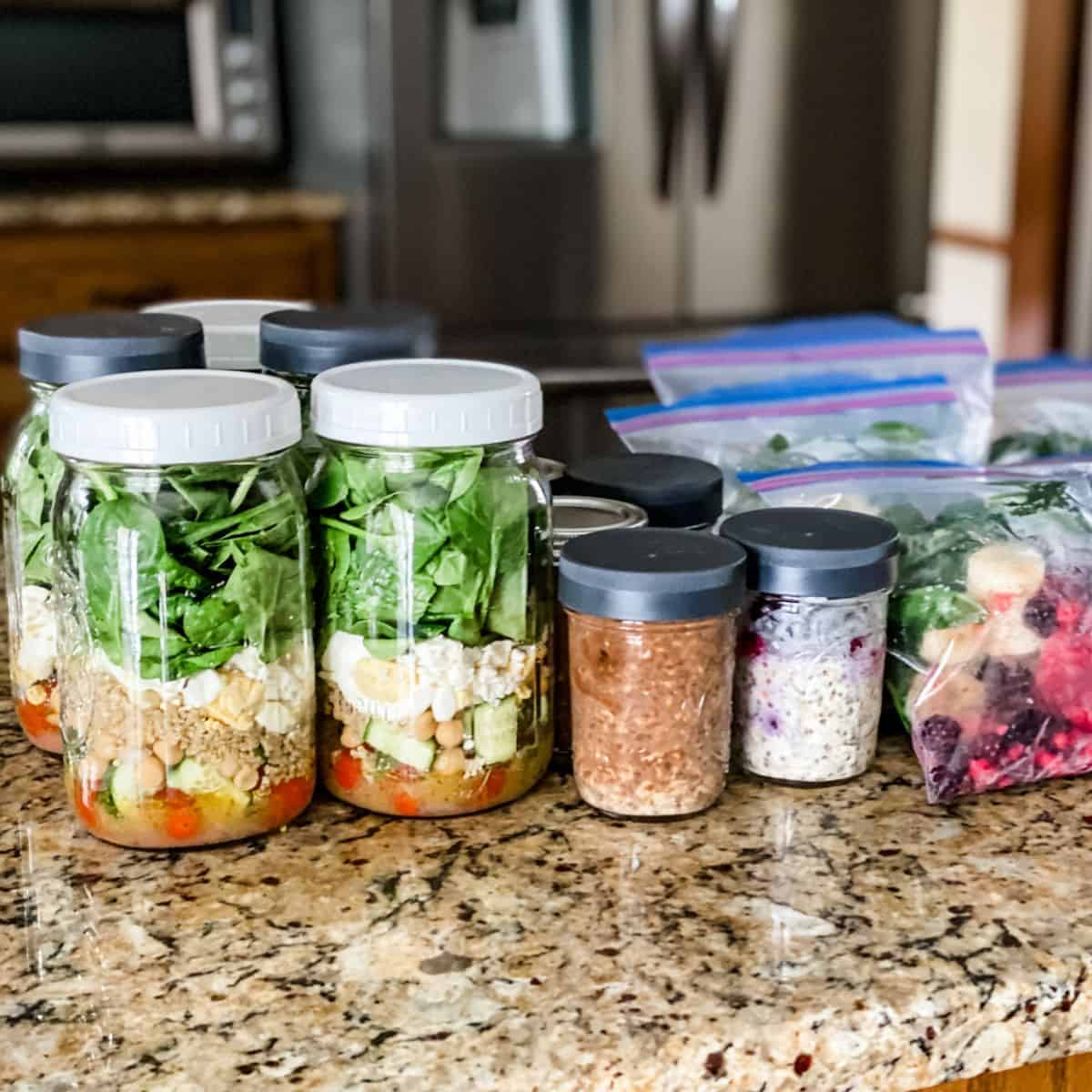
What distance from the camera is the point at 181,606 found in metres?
0.72

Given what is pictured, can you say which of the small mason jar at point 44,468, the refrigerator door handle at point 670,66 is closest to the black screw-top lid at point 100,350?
the small mason jar at point 44,468

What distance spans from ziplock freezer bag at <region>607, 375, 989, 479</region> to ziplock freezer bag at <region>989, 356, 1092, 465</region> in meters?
0.04

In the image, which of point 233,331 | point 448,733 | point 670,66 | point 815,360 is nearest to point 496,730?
point 448,733

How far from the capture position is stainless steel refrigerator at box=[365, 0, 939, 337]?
2557mm

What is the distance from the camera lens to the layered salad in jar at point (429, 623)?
0.76 metres

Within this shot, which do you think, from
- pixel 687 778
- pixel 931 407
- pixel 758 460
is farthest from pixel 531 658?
pixel 931 407

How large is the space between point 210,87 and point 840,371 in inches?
73.0

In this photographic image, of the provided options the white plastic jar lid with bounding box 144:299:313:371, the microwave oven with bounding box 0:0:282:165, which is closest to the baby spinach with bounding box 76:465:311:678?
the white plastic jar lid with bounding box 144:299:313:371

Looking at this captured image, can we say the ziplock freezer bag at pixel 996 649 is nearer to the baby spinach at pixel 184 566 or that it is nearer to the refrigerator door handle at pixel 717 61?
the baby spinach at pixel 184 566

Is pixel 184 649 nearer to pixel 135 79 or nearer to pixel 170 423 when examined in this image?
pixel 170 423

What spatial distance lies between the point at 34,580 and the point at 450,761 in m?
0.26

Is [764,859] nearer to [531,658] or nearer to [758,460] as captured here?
[531,658]

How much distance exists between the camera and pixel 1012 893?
0.71m

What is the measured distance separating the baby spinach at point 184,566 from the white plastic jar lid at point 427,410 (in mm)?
52
